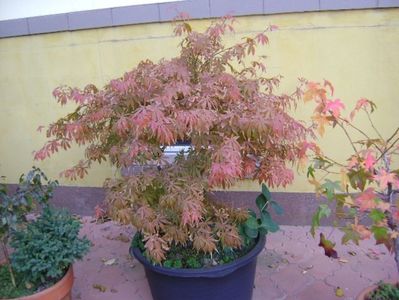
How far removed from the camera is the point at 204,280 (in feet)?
9.68

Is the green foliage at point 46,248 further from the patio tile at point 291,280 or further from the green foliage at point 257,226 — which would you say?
the patio tile at point 291,280

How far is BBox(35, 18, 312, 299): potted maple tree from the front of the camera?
2.59 meters

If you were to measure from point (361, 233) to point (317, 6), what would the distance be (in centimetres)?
216

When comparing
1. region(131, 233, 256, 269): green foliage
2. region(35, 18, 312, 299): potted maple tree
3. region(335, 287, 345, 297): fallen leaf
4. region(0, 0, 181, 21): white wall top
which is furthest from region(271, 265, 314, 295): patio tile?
region(0, 0, 181, 21): white wall top

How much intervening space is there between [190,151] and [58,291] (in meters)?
1.25

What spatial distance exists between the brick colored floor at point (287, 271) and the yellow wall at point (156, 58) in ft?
2.00

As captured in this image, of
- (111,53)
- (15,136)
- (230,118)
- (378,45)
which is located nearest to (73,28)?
(111,53)

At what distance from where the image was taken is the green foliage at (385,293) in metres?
2.56

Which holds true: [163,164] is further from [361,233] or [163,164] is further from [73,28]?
[73,28]

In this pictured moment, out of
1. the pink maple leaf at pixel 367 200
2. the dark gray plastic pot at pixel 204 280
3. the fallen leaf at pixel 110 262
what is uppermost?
the pink maple leaf at pixel 367 200

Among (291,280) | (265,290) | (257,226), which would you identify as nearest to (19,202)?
(257,226)


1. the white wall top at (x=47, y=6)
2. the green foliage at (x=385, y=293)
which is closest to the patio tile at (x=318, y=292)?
the green foliage at (x=385, y=293)

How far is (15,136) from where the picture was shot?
4.91m

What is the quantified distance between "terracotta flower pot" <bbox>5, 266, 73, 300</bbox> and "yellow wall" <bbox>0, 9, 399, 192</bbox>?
5.57 ft
